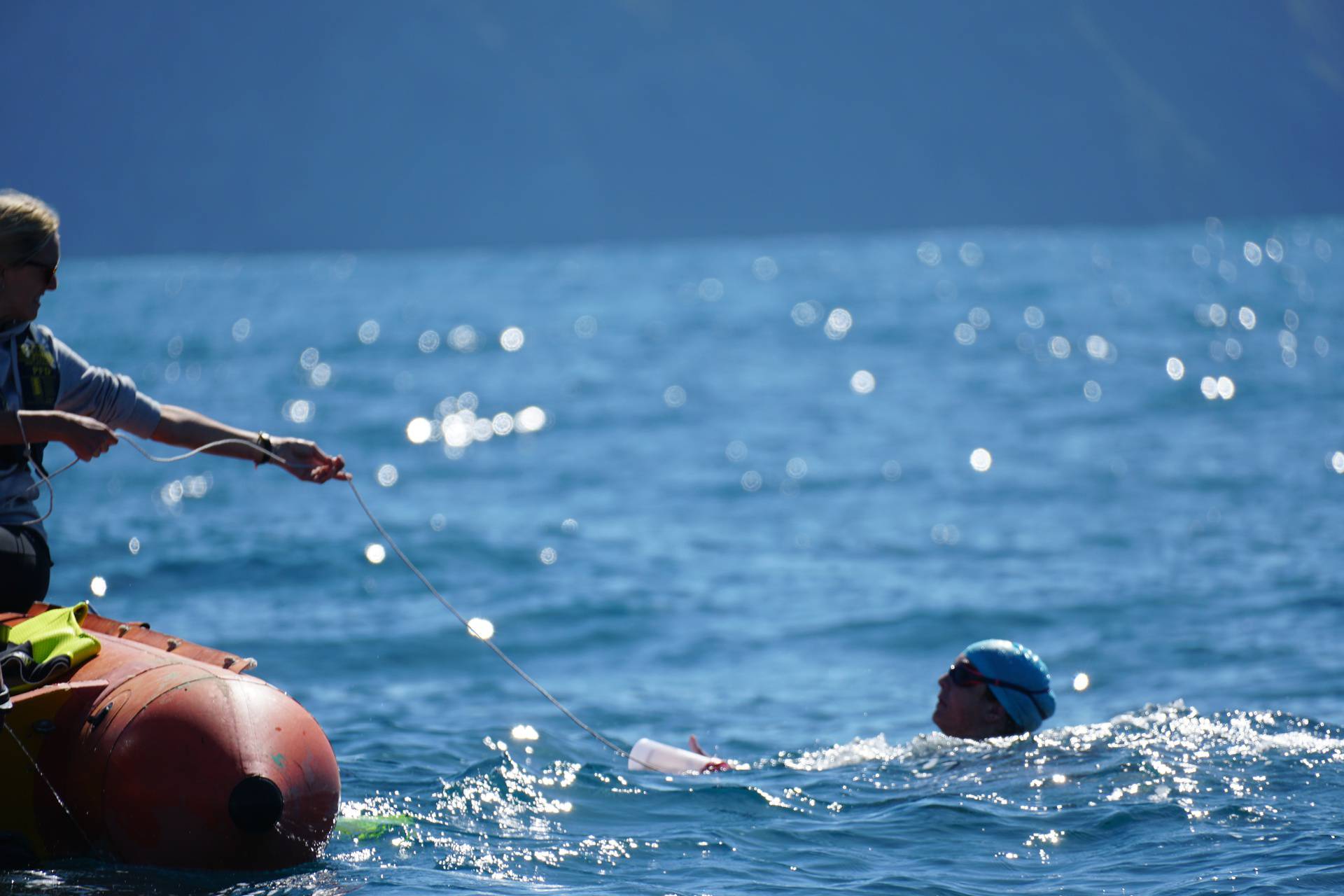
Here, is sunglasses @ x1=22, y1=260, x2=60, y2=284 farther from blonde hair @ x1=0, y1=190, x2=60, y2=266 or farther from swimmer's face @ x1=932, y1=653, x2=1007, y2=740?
swimmer's face @ x1=932, y1=653, x2=1007, y2=740

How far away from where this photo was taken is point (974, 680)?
24.9ft

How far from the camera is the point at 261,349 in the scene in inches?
1588

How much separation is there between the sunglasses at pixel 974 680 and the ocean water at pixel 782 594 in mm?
253

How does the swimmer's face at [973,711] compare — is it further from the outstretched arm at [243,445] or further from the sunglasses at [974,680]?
Result: the outstretched arm at [243,445]

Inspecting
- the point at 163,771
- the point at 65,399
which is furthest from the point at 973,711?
the point at 65,399

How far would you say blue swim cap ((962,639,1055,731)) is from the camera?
7547 mm

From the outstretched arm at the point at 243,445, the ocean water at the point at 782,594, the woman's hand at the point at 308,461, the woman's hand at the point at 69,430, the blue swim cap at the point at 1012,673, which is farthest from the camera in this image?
the blue swim cap at the point at 1012,673

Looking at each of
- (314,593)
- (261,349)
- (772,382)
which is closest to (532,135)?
(261,349)

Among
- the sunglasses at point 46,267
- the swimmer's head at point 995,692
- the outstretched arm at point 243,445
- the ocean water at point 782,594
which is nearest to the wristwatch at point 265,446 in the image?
the outstretched arm at point 243,445

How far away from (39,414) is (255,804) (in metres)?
1.38

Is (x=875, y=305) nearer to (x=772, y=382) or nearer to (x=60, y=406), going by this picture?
(x=772, y=382)

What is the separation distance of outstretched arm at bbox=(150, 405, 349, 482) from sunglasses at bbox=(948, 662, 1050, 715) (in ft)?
11.4

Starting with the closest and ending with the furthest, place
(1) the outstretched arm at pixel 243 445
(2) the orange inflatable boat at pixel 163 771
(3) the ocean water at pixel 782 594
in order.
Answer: (2) the orange inflatable boat at pixel 163 771
(1) the outstretched arm at pixel 243 445
(3) the ocean water at pixel 782 594

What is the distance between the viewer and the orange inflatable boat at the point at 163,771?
4.74 meters
